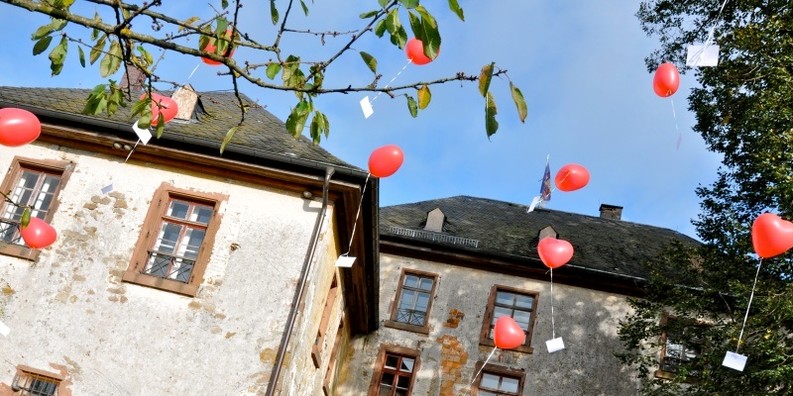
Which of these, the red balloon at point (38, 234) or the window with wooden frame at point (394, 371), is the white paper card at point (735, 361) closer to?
Answer: the red balloon at point (38, 234)

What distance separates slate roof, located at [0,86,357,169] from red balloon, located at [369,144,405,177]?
1.10 meters

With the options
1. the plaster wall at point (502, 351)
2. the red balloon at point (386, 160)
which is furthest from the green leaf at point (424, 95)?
the plaster wall at point (502, 351)

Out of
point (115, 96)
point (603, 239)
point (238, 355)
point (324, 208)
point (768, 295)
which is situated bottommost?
point (238, 355)

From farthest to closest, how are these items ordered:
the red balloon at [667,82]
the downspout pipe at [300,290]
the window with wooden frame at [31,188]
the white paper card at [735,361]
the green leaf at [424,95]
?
1. the window with wooden frame at [31,188]
2. the white paper card at [735,361]
3. the downspout pipe at [300,290]
4. the red balloon at [667,82]
5. the green leaf at [424,95]

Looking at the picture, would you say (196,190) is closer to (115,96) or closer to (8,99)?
(8,99)

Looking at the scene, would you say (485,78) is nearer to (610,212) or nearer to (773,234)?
(773,234)

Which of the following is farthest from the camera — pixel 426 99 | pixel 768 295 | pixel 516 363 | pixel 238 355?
pixel 516 363

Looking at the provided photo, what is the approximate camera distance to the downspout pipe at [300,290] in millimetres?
8789

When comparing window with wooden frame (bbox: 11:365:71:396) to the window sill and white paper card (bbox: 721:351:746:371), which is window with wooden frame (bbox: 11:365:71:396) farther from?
the window sill

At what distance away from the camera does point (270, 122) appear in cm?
1250

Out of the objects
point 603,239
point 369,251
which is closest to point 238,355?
point 369,251

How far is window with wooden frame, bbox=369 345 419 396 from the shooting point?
57.9 ft

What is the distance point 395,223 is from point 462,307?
10.3 feet

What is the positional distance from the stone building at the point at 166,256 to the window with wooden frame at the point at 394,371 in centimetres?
711
